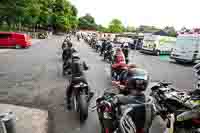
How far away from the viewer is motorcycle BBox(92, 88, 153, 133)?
8.16 feet

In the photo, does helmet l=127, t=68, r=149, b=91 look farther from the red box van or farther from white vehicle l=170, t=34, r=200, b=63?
the red box van

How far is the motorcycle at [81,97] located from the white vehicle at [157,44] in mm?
18351

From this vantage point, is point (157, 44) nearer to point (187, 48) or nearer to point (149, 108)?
point (187, 48)

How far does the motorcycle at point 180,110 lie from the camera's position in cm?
320

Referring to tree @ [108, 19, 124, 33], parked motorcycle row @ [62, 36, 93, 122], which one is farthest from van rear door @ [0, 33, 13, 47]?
tree @ [108, 19, 124, 33]

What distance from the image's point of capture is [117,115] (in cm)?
295

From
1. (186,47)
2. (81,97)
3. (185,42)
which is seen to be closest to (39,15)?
(185,42)

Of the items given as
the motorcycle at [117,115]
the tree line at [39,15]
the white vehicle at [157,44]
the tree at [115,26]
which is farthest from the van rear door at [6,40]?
the tree at [115,26]

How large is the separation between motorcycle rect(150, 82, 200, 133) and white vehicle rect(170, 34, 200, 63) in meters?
12.4

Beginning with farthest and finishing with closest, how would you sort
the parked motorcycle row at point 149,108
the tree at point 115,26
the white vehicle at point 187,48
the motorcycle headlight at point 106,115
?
the tree at point 115,26
the white vehicle at point 187,48
the motorcycle headlight at point 106,115
the parked motorcycle row at point 149,108

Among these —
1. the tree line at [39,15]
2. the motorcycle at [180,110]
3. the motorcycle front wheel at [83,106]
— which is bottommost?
the motorcycle front wheel at [83,106]

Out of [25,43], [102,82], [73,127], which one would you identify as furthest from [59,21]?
Answer: [73,127]

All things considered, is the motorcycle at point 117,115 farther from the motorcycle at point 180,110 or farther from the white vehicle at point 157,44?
the white vehicle at point 157,44

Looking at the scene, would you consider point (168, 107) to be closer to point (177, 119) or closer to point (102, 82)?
point (177, 119)
